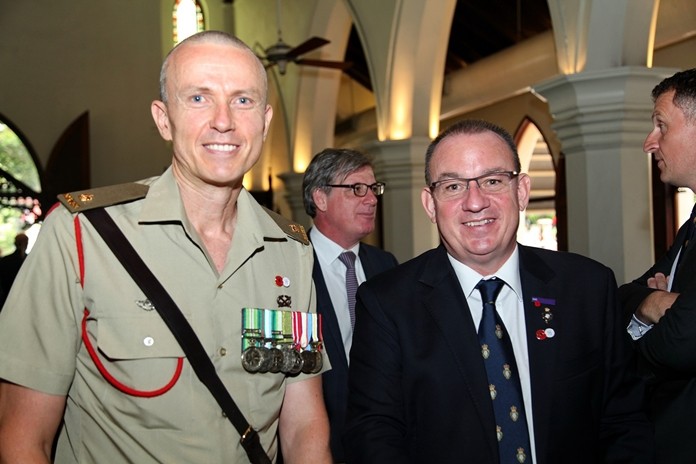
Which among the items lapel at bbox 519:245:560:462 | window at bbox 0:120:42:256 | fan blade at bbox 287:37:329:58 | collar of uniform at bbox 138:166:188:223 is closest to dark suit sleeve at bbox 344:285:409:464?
lapel at bbox 519:245:560:462

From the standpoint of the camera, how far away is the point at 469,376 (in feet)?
6.92

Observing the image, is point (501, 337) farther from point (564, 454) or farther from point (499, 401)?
point (564, 454)

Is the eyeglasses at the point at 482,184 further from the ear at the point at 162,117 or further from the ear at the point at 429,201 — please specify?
the ear at the point at 162,117

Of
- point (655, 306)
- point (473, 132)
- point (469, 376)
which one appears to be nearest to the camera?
point (469, 376)

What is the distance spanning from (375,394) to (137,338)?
2.04ft

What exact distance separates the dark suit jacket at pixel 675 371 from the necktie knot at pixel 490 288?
52cm

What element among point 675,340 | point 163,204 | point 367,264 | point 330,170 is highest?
point 330,170

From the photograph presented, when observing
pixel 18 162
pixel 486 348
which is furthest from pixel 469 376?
pixel 18 162

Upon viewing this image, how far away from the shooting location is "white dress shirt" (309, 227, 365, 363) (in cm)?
377

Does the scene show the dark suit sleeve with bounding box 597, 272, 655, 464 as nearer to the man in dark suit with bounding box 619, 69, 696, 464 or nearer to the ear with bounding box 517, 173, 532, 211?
the man in dark suit with bounding box 619, 69, 696, 464

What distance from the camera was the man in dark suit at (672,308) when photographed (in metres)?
2.37

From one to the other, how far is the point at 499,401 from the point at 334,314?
1.56 metres

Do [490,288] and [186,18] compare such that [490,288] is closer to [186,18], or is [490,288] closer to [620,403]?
[620,403]

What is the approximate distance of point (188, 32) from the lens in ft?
54.4
